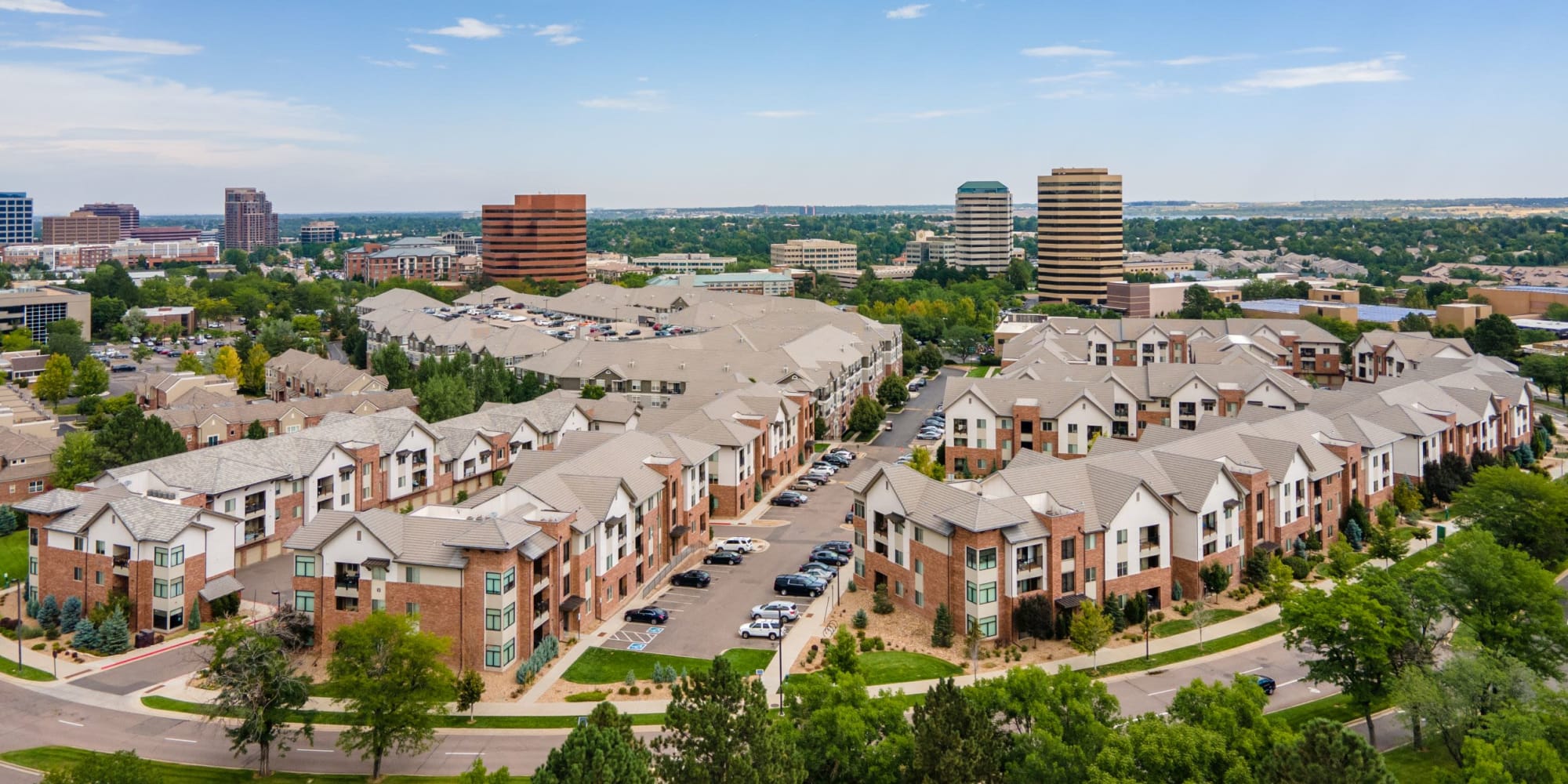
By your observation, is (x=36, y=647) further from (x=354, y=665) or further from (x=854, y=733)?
(x=854, y=733)

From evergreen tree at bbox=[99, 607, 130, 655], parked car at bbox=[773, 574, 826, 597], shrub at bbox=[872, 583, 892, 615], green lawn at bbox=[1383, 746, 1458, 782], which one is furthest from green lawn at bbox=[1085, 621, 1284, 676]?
evergreen tree at bbox=[99, 607, 130, 655]

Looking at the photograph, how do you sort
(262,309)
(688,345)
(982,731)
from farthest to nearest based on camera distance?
(262,309) < (688,345) < (982,731)

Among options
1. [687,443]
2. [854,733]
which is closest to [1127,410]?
[687,443]

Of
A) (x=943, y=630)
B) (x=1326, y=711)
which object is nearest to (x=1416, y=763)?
(x=1326, y=711)

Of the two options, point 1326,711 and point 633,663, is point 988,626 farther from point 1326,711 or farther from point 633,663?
point 633,663

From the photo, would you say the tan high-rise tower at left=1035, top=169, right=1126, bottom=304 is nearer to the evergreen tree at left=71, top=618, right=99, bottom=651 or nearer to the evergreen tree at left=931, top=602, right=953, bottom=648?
the evergreen tree at left=931, top=602, right=953, bottom=648
